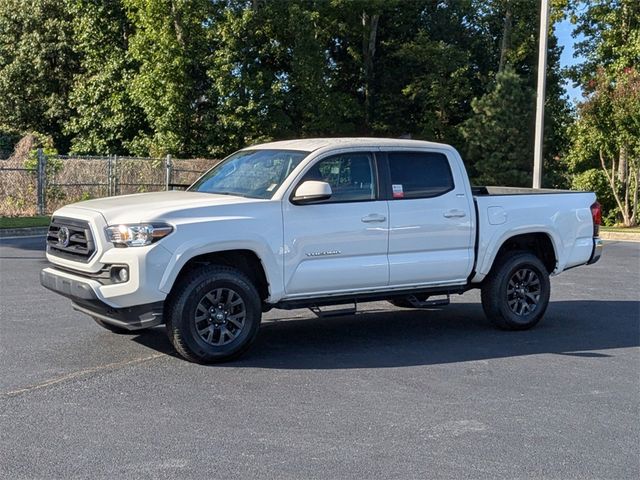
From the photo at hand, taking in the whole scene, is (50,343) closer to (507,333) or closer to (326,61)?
(507,333)

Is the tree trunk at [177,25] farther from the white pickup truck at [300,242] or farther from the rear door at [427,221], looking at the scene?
the rear door at [427,221]

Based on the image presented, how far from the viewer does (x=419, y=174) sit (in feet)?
27.8

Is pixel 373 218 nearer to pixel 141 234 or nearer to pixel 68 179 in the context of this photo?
pixel 141 234

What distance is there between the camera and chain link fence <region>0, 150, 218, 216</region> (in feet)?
81.0

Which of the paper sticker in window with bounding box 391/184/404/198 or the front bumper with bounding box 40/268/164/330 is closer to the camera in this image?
the front bumper with bounding box 40/268/164/330

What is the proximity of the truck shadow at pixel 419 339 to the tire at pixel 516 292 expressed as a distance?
0.16m

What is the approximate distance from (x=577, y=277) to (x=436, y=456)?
31.3 feet

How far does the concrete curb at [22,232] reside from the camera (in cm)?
1961

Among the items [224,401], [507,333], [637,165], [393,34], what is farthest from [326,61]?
[224,401]

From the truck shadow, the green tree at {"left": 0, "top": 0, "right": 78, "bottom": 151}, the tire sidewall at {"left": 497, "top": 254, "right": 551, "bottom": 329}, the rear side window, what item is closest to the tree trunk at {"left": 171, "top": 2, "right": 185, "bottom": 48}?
the green tree at {"left": 0, "top": 0, "right": 78, "bottom": 151}

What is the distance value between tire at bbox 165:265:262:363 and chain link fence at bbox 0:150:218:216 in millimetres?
16074

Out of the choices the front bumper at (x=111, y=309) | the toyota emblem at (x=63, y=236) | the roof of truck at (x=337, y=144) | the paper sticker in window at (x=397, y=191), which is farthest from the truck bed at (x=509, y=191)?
the toyota emblem at (x=63, y=236)

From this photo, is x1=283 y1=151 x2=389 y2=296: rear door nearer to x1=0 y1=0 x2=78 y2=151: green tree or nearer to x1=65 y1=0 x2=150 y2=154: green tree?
x1=65 y1=0 x2=150 y2=154: green tree

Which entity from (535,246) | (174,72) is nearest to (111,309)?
(535,246)
